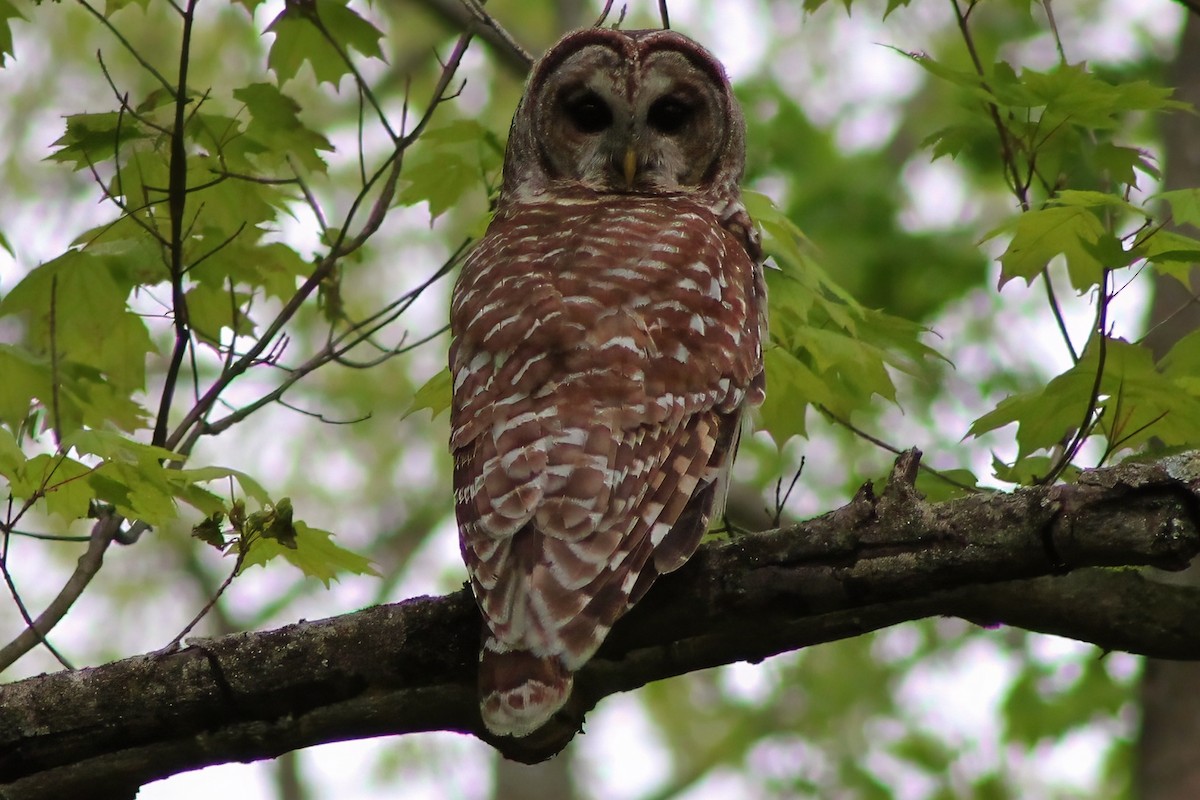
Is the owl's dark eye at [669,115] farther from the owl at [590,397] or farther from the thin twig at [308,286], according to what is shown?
the thin twig at [308,286]

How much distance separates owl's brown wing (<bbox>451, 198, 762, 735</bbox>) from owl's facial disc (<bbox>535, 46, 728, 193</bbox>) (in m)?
0.67

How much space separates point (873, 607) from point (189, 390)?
12.0 metres

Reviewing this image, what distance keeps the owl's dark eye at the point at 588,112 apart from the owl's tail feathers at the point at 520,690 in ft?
8.47

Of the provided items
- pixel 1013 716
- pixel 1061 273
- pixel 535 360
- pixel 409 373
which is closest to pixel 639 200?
pixel 535 360

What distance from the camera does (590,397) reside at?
343 centimetres

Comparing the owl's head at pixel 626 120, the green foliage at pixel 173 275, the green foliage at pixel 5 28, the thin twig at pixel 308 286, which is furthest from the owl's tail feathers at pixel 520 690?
the green foliage at pixel 5 28

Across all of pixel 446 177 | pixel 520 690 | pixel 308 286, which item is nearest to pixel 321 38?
pixel 446 177

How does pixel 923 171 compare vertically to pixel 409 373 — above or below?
above

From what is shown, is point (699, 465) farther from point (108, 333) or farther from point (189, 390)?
point (189, 390)

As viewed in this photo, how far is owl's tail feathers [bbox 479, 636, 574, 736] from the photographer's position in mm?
2898

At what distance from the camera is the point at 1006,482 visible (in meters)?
3.87

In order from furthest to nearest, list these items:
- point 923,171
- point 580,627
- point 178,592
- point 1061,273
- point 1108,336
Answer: point 178,592 → point 923,171 → point 1061,273 → point 1108,336 → point 580,627

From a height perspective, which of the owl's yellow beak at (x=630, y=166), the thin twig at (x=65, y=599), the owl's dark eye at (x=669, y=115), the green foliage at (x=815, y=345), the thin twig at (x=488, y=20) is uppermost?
the owl's dark eye at (x=669, y=115)

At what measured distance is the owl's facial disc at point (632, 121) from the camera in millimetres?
4863
